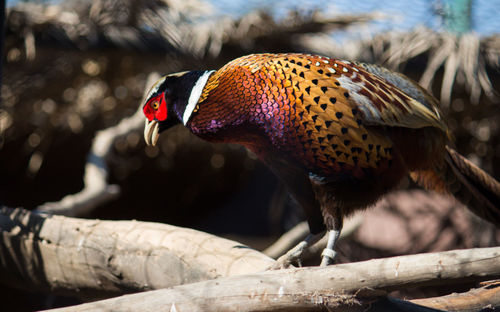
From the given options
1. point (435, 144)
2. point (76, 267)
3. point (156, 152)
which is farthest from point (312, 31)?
point (156, 152)

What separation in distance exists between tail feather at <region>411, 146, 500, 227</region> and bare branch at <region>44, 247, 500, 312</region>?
597mm

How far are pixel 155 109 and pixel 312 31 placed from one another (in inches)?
41.5

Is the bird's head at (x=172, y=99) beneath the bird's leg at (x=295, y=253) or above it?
above

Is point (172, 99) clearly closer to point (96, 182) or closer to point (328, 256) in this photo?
point (328, 256)

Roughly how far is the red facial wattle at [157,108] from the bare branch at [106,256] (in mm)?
471

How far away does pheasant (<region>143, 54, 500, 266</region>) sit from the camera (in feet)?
4.39

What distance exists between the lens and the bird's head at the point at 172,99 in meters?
1.45

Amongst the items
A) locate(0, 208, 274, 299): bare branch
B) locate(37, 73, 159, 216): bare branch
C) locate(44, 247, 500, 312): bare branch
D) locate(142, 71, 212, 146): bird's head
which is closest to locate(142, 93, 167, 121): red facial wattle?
locate(142, 71, 212, 146): bird's head

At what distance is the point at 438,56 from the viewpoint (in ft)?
7.93

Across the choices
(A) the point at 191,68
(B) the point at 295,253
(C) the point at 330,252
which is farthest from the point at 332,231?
(A) the point at 191,68

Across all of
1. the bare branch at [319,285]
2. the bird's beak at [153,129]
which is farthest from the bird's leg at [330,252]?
the bird's beak at [153,129]

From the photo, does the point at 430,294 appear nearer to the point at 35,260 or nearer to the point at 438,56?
the point at 438,56

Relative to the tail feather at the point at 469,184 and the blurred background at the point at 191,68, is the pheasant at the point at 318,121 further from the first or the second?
the blurred background at the point at 191,68

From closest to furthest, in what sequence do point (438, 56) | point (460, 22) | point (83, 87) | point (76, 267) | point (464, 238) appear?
point (76, 267) → point (460, 22) → point (438, 56) → point (83, 87) → point (464, 238)
